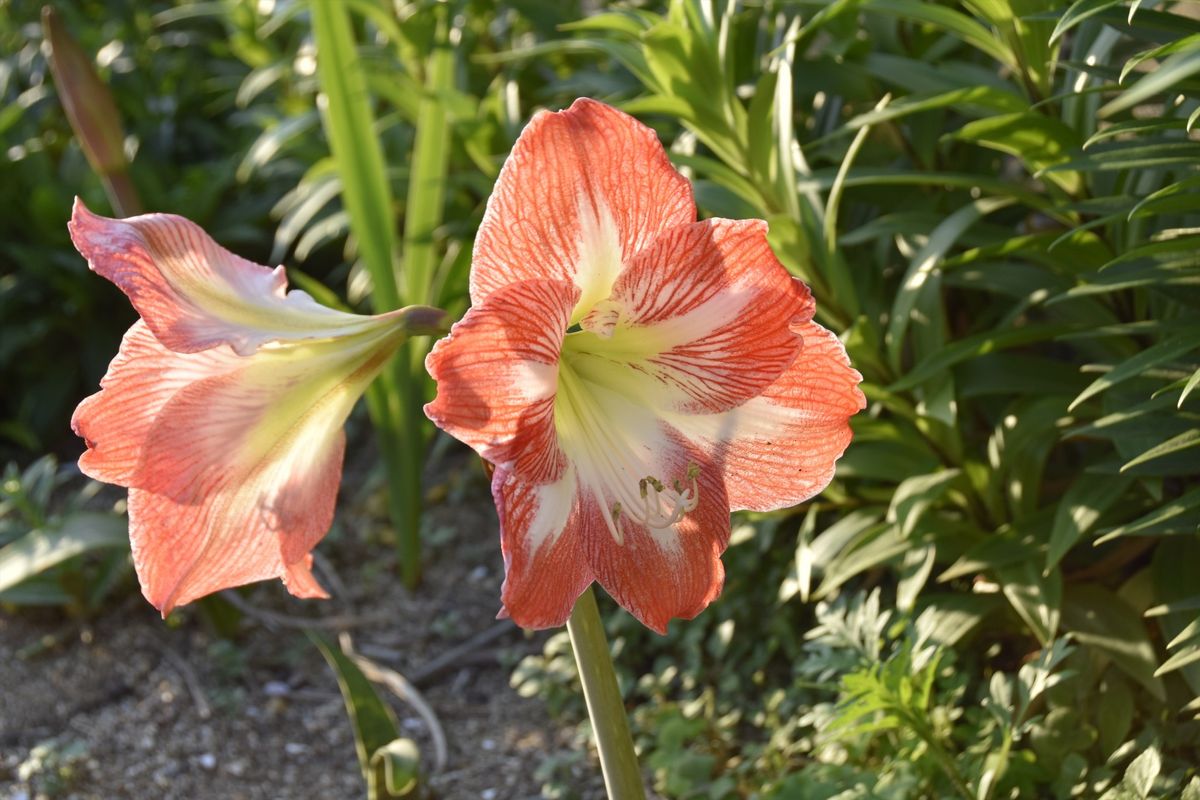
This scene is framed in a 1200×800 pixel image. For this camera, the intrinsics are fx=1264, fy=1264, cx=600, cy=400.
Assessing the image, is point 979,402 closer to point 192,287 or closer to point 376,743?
point 376,743

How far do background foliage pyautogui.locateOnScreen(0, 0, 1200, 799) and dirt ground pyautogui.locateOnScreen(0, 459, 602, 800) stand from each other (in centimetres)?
19

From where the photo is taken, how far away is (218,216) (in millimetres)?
3670

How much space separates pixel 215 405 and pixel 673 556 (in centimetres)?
42

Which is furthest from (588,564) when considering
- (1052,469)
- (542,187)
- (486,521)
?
(486,521)

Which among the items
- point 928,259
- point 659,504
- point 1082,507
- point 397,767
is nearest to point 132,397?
point 659,504

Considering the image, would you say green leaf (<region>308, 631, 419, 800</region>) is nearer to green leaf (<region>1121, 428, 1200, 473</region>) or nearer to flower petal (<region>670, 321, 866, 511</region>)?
flower petal (<region>670, 321, 866, 511</region>)

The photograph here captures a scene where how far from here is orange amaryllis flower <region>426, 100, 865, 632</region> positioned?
3.26ft

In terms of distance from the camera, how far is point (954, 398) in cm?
176

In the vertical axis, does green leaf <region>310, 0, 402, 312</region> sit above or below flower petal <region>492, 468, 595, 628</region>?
below

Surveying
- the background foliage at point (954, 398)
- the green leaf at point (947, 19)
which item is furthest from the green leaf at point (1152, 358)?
the green leaf at point (947, 19)

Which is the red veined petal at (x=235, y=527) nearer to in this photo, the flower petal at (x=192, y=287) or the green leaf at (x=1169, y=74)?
the flower petal at (x=192, y=287)

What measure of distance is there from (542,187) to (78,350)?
298 cm

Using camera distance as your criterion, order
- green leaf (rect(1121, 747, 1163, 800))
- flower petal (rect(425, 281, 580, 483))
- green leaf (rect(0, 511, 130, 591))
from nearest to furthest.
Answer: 1. flower petal (rect(425, 281, 580, 483))
2. green leaf (rect(1121, 747, 1163, 800))
3. green leaf (rect(0, 511, 130, 591))

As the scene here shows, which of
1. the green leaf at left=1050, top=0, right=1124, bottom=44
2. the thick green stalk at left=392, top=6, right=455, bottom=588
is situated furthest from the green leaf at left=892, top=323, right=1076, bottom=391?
the thick green stalk at left=392, top=6, right=455, bottom=588
